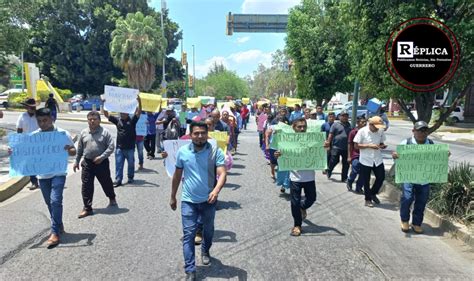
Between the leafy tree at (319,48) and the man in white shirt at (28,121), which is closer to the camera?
the man in white shirt at (28,121)

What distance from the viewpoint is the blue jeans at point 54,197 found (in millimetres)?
5262

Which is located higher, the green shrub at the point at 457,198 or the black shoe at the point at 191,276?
the green shrub at the point at 457,198

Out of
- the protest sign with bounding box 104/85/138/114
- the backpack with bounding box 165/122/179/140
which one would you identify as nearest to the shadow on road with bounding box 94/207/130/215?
the protest sign with bounding box 104/85/138/114

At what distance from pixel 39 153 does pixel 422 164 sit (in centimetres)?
543

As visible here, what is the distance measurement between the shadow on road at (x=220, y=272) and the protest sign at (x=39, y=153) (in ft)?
8.00

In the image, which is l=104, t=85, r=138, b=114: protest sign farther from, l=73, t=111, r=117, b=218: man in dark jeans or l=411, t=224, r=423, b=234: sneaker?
l=411, t=224, r=423, b=234: sneaker

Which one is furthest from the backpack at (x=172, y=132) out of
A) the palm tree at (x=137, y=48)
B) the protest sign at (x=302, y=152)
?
the palm tree at (x=137, y=48)

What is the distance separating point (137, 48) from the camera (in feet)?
123

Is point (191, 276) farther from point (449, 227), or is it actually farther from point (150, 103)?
point (150, 103)

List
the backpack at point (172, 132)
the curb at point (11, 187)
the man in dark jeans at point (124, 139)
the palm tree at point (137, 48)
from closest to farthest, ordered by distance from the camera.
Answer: the curb at point (11, 187) → the man in dark jeans at point (124, 139) → the backpack at point (172, 132) → the palm tree at point (137, 48)

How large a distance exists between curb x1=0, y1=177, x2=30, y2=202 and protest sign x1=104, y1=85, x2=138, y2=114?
94.5 inches

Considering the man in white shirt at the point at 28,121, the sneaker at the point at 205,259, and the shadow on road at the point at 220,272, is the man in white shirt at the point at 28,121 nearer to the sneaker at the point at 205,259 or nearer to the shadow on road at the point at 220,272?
the sneaker at the point at 205,259

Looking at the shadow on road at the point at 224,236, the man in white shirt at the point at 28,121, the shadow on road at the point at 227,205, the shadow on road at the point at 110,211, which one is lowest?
the shadow on road at the point at 227,205

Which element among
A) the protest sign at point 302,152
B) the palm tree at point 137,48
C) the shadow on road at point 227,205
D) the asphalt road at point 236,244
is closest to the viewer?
the asphalt road at point 236,244
